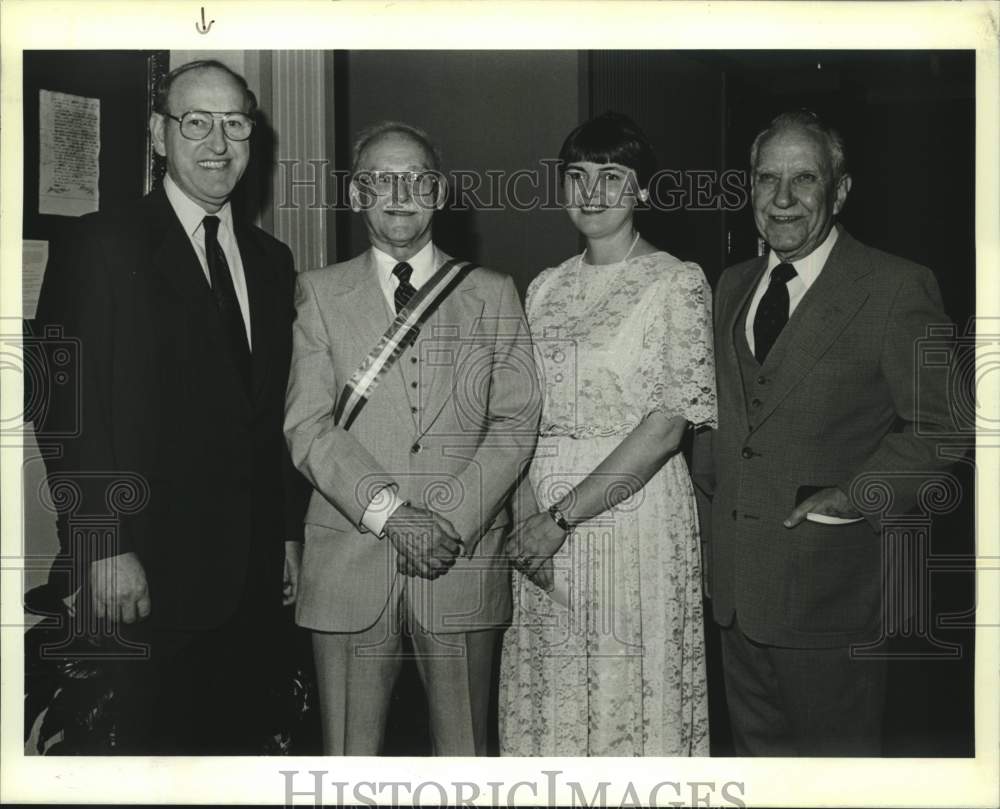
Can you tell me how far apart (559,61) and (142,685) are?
171 cm

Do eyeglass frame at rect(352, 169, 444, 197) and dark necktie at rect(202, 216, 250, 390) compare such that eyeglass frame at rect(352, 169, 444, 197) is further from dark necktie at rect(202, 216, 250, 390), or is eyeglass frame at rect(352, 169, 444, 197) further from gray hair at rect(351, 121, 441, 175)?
dark necktie at rect(202, 216, 250, 390)

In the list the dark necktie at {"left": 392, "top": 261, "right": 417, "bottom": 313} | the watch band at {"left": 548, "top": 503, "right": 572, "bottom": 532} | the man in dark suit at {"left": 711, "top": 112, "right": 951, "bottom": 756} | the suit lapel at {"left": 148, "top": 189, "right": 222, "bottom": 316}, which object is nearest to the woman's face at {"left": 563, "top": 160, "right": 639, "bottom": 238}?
the man in dark suit at {"left": 711, "top": 112, "right": 951, "bottom": 756}

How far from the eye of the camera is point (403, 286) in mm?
2463

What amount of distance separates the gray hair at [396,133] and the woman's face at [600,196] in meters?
0.30

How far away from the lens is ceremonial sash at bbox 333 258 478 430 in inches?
95.3

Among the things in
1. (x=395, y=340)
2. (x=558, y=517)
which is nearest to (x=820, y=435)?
(x=558, y=517)

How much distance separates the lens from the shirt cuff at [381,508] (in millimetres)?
2410

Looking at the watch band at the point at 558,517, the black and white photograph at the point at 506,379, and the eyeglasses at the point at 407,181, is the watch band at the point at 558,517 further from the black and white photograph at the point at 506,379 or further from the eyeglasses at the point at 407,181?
the eyeglasses at the point at 407,181

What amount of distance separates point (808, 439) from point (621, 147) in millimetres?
770

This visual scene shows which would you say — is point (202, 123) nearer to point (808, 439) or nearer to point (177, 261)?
point (177, 261)

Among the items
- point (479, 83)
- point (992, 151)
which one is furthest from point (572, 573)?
point (992, 151)

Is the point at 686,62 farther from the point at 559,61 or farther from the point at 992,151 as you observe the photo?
the point at 992,151

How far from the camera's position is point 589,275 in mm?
2445

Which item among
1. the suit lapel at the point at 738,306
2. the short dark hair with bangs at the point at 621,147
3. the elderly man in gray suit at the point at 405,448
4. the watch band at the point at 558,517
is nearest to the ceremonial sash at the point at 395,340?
the elderly man in gray suit at the point at 405,448
